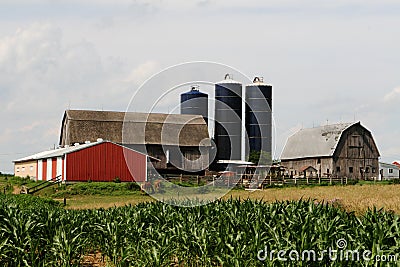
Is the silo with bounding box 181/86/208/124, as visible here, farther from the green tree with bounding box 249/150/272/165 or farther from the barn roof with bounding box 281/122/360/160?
the barn roof with bounding box 281/122/360/160

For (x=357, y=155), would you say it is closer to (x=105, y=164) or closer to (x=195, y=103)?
(x=195, y=103)

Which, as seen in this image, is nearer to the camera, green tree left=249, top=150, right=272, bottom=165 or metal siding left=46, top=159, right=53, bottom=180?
green tree left=249, top=150, right=272, bottom=165

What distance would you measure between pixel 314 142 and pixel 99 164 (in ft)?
85.5

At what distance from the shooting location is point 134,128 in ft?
181

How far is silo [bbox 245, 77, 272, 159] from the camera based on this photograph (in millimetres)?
44781

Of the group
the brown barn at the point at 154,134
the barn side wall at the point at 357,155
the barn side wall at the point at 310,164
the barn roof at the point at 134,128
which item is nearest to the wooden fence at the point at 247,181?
the brown barn at the point at 154,134

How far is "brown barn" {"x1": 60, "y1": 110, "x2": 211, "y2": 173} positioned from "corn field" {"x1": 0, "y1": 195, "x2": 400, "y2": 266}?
38.4 metres

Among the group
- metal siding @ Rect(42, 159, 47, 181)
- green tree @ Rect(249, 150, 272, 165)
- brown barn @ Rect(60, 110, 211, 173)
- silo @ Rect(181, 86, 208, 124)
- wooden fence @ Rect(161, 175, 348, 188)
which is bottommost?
wooden fence @ Rect(161, 175, 348, 188)

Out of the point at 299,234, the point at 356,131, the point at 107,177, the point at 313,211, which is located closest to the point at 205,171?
the point at 107,177

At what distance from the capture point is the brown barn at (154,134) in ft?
175

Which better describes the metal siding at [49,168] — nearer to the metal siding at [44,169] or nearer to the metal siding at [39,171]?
the metal siding at [44,169]

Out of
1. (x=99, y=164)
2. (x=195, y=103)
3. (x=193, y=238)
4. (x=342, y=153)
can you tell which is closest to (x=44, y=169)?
(x=99, y=164)

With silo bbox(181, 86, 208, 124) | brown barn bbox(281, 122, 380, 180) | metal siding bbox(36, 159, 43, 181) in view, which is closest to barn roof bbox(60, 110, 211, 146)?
silo bbox(181, 86, 208, 124)

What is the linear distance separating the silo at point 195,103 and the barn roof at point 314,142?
43.3 feet
